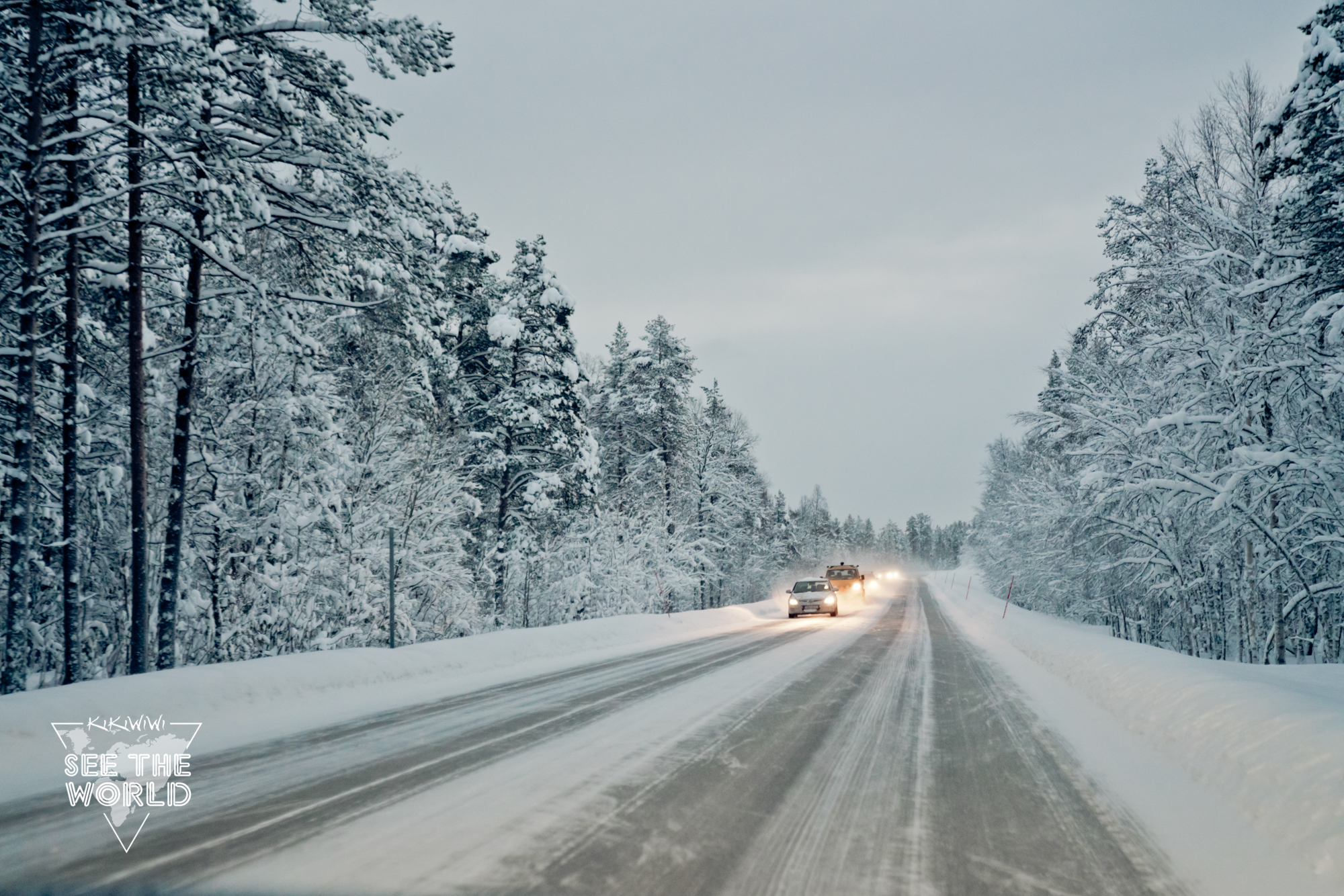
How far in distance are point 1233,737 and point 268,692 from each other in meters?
9.57

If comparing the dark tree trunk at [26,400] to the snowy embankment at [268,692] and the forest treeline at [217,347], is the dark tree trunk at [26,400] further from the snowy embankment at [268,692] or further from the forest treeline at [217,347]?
the snowy embankment at [268,692]

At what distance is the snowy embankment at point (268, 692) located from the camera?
566 cm

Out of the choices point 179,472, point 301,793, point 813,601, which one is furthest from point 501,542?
point 301,793

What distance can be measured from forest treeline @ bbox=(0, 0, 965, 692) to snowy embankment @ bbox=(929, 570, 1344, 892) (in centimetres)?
990

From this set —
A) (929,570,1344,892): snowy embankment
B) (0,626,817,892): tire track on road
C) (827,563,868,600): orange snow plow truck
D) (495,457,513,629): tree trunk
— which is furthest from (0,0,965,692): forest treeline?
(827,563,868,600): orange snow plow truck

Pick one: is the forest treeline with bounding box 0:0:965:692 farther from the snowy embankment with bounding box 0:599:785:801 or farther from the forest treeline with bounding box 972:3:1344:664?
the forest treeline with bounding box 972:3:1344:664

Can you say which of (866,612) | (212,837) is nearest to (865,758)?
(212,837)

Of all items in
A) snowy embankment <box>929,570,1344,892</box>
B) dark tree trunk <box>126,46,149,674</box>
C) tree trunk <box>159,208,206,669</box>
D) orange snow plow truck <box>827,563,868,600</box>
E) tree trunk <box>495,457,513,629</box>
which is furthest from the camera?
orange snow plow truck <box>827,563,868,600</box>

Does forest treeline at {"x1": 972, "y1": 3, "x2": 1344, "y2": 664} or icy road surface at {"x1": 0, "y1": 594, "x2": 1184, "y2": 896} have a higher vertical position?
forest treeline at {"x1": 972, "y1": 3, "x2": 1344, "y2": 664}

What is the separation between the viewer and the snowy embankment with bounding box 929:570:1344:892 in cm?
404

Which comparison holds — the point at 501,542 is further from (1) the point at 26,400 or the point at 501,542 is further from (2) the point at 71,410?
(1) the point at 26,400

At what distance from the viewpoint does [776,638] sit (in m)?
17.3

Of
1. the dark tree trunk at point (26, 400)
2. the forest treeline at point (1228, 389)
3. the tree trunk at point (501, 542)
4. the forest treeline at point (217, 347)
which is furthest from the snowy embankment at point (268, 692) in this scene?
the forest treeline at point (1228, 389)

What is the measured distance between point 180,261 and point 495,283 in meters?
11.9
